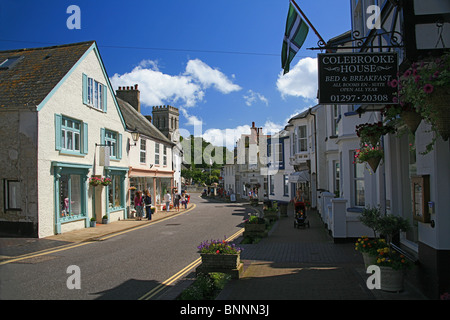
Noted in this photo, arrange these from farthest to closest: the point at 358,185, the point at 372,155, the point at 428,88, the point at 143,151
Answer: the point at 143,151 → the point at 358,185 → the point at 372,155 → the point at 428,88

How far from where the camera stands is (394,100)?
19.2ft

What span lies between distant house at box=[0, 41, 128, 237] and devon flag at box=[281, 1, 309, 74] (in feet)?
36.2

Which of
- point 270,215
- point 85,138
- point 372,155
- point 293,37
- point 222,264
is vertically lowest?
point 270,215

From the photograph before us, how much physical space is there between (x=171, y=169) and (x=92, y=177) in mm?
15951

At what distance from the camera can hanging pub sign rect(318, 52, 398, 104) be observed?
6.30 m

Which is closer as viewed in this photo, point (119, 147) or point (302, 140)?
point (119, 147)

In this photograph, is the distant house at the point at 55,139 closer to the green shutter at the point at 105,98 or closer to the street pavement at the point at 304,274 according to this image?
the green shutter at the point at 105,98

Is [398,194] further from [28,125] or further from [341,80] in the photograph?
[28,125]

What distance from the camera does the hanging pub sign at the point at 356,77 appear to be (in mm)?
6301

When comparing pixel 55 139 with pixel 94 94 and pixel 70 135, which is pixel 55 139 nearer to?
pixel 70 135

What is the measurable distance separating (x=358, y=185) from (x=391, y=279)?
7.60m

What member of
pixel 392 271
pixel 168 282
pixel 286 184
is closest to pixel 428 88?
pixel 392 271

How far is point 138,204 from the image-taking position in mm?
23703

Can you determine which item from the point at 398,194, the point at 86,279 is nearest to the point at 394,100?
the point at 398,194
